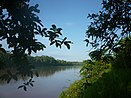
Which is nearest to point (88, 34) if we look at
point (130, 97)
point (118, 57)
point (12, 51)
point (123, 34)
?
point (123, 34)

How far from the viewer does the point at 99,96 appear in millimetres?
4719

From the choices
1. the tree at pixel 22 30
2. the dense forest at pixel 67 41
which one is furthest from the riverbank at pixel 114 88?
the tree at pixel 22 30

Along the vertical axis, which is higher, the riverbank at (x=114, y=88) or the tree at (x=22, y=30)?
the tree at (x=22, y=30)

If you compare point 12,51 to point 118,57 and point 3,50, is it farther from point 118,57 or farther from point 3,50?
point 118,57

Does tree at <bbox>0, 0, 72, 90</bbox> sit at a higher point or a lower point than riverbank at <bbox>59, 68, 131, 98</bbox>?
higher

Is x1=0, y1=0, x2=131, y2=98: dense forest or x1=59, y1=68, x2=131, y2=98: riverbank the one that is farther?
x1=59, y1=68, x2=131, y2=98: riverbank

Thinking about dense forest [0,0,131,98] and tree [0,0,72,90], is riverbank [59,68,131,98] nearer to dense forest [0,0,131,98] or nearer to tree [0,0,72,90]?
dense forest [0,0,131,98]

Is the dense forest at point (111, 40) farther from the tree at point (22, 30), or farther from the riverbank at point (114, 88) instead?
the tree at point (22, 30)

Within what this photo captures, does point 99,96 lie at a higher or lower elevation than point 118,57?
lower

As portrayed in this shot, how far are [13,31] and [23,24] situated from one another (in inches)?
4.8

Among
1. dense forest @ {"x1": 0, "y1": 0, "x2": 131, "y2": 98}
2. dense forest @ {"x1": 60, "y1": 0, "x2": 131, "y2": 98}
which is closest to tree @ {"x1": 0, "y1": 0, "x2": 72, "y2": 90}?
dense forest @ {"x1": 0, "y1": 0, "x2": 131, "y2": 98}

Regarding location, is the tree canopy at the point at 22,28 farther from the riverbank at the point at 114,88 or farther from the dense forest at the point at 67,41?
the riverbank at the point at 114,88

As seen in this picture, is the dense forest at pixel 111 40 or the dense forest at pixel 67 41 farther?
the dense forest at pixel 111 40

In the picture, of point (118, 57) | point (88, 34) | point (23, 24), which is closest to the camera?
point (23, 24)
